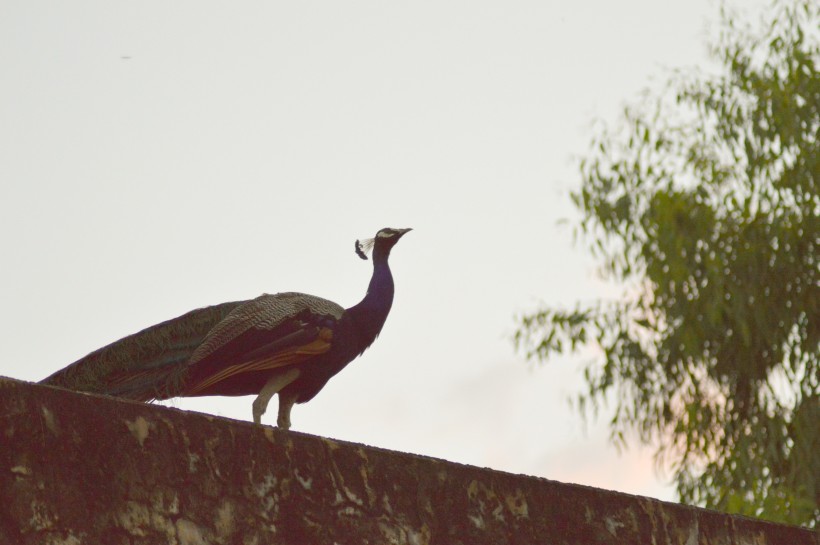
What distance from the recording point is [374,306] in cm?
580

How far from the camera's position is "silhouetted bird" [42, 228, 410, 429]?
512cm

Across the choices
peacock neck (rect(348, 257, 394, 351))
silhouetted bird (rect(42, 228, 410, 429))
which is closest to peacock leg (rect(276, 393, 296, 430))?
silhouetted bird (rect(42, 228, 410, 429))

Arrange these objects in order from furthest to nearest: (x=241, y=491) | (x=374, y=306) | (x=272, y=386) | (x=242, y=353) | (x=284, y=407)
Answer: (x=374, y=306)
(x=284, y=407)
(x=272, y=386)
(x=242, y=353)
(x=241, y=491)

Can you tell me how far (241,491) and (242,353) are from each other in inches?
80.6

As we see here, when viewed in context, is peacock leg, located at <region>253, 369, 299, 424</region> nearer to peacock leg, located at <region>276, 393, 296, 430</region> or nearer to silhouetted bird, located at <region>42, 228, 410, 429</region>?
silhouetted bird, located at <region>42, 228, 410, 429</region>

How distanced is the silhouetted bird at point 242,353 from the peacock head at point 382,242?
399 mm

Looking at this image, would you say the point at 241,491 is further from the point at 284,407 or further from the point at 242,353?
the point at 284,407

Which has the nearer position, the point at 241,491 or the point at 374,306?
the point at 241,491

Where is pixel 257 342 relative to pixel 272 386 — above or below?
above

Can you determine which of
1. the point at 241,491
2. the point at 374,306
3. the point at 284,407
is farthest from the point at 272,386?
the point at 241,491

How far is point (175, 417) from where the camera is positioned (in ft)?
10.5

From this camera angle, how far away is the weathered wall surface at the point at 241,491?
2.90 m

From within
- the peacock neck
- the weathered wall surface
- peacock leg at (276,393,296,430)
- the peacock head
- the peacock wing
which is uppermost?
the peacock head

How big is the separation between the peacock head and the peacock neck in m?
0.06
